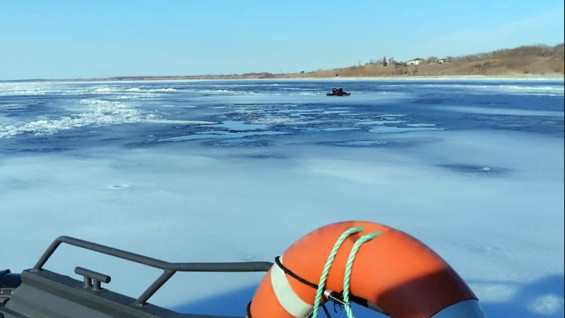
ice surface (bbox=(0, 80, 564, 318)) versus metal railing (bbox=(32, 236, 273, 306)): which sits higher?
metal railing (bbox=(32, 236, 273, 306))

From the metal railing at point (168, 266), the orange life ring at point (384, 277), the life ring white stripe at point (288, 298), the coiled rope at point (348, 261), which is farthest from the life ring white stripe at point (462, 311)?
the metal railing at point (168, 266)

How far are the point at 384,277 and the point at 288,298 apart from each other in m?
0.31

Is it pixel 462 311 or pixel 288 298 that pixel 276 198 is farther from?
pixel 462 311

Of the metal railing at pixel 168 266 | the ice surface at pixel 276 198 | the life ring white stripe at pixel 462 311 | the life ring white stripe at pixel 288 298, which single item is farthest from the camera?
the ice surface at pixel 276 198

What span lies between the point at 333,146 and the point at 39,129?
5.03 m

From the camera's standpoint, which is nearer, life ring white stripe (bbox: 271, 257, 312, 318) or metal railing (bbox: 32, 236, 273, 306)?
life ring white stripe (bbox: 271, 257, 312, 318)

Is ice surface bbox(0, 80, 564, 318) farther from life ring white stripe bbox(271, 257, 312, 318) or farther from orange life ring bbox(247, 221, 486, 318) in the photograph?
life ring white stripe bbox(271, 257, 312, 318)

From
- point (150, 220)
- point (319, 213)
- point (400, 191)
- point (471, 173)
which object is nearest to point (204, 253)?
point (150, 220)

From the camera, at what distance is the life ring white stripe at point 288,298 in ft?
4.59

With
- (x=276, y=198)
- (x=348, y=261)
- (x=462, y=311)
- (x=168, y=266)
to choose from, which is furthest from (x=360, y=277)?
(x=276, y=198)

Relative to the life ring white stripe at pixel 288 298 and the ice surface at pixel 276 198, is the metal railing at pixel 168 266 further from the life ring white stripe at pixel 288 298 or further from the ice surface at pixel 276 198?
the ice surface at pixel 276 198

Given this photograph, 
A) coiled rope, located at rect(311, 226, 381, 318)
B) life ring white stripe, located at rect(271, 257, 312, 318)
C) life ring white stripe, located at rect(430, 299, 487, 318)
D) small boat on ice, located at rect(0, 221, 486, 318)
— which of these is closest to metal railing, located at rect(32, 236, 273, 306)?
small boat on ice, located at rect(0, 221, 486, 318)

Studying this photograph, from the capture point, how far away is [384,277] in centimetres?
122

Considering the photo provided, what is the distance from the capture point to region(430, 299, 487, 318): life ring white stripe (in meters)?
1.17
